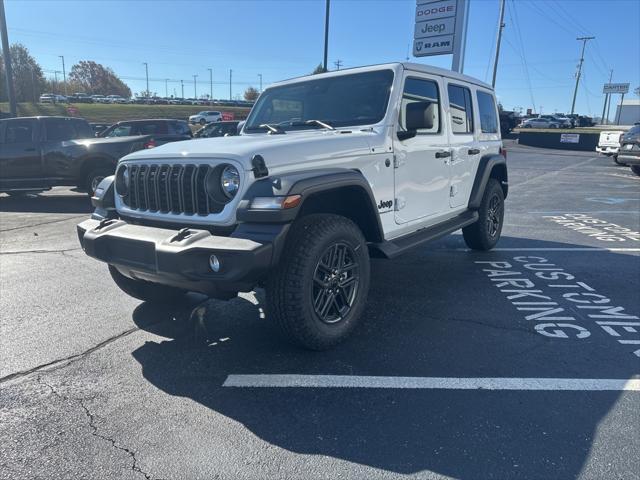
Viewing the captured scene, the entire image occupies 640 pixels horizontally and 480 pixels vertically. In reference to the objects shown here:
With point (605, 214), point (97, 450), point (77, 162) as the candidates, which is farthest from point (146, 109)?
point (97, 450)

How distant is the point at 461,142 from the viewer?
511 centimetres

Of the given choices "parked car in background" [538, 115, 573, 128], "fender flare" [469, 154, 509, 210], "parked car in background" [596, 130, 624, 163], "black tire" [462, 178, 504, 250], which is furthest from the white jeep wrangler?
"parked car in background" [538, 115, 573, 128]

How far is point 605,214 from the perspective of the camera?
9375 mm

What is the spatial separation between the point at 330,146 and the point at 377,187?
620 mm

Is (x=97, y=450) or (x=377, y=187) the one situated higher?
(x=377, y=187)

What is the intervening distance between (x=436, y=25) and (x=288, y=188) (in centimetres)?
1244

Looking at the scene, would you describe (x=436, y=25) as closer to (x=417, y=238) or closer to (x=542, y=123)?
(x=417, y=238)

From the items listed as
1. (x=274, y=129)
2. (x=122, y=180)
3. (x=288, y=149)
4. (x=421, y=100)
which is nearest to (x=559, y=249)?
(x=421, y=100)

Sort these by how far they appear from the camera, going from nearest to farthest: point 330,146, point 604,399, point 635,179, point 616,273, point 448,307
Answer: point 604,399, point 330,146, point 448,307, point 616,273, point 635,179

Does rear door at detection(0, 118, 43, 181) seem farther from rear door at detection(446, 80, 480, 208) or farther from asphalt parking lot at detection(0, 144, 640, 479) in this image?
rear door at detection(446, 80, 480, 208)

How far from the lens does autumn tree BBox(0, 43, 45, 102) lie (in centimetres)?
7062

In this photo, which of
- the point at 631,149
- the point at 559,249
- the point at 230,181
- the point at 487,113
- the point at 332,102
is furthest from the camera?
the point at 631,149

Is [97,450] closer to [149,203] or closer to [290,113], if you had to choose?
[149,203]

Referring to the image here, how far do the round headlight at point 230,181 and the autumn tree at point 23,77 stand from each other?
76964mm
